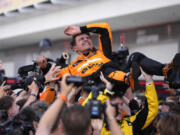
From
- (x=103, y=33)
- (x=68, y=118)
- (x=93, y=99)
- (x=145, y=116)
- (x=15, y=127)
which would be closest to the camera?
(x=68, y=118)

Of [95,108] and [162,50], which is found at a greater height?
[95,108]

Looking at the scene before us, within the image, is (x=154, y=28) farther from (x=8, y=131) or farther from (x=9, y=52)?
(x=9, y=52)

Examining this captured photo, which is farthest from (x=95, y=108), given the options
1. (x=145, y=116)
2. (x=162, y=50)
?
(x=162, y=50)

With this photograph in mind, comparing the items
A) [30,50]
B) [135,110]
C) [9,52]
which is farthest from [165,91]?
[9,52]

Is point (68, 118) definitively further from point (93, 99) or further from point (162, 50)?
point (162, 50)

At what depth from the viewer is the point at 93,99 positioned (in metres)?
1.66

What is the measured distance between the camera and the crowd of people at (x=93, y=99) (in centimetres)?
159

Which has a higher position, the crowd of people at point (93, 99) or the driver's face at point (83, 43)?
the driver's face at point (83, 43)

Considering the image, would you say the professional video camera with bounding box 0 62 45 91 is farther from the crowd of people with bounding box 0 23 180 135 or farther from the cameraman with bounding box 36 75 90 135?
the cameraman with bounding box 36 75 90 135

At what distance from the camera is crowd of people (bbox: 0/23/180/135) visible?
5.23ft

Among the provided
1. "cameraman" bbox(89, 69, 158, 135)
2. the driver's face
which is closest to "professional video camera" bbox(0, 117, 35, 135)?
"cameraman" bbox(89, 69, 158, 135)

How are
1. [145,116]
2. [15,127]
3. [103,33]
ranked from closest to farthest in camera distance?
1. [15,127]
2. [145,116]
3. [103,33]

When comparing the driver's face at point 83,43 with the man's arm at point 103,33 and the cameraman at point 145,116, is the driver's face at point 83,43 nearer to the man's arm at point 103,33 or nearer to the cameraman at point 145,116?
the man's arm at point 103,33

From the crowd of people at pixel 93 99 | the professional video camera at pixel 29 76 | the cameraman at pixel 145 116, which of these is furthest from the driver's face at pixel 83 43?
the cameraman at pixel 145 116
